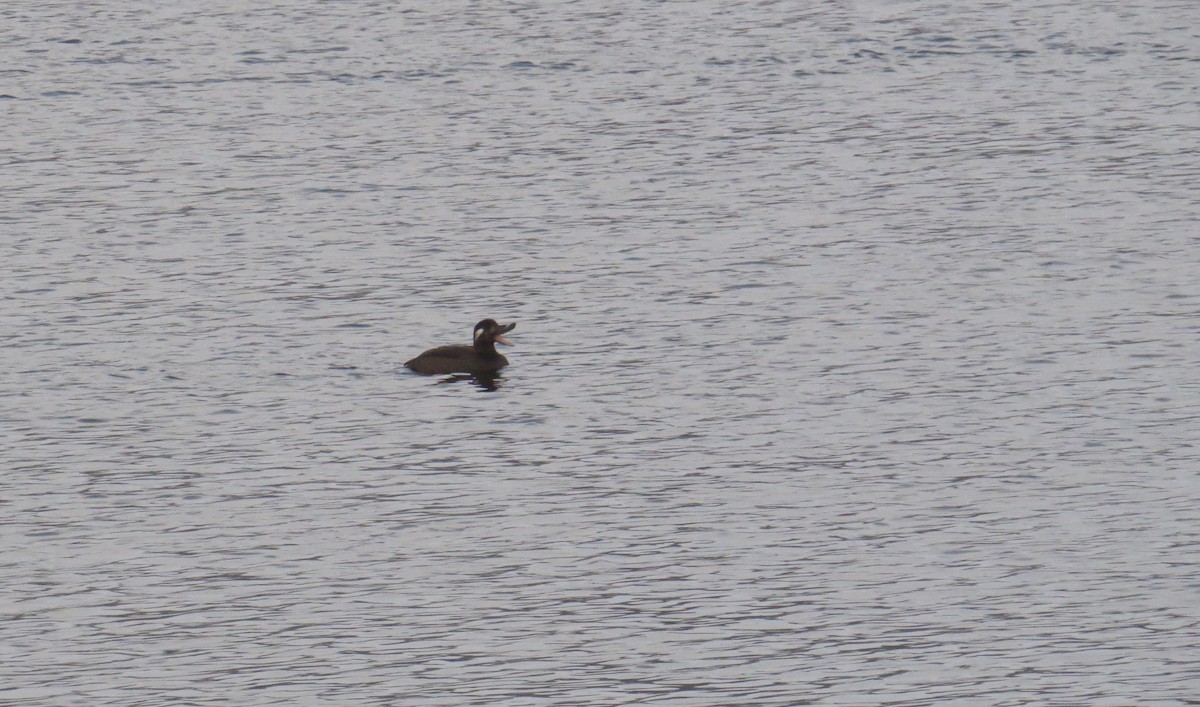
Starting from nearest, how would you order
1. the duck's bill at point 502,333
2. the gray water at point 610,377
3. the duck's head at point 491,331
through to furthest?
1. the gray water at point 610,377
2. the duck's head at point 491,331
3. the duck's bill at point 502,333

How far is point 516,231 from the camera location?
34.7 meters

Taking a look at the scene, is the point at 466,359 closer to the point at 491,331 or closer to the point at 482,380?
the point at 482,380

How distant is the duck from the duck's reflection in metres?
0.05

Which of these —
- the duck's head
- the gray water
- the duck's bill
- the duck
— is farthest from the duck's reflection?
the duck's bill

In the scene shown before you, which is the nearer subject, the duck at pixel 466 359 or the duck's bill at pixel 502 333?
the duck at pixel 466 359

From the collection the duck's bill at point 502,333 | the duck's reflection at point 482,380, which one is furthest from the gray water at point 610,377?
the duck's bill at point 502,333

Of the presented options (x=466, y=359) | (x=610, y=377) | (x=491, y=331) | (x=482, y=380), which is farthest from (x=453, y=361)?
(x=610, y=377)

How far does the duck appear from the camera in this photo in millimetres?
27016

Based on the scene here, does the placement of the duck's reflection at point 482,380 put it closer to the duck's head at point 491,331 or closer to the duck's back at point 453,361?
the duck's back at point 453,361

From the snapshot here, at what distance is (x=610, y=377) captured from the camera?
26.7 m

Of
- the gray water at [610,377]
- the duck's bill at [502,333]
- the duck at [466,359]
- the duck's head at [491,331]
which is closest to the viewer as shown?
the gray water at [610,377]

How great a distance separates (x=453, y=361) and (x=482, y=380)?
0.49 m

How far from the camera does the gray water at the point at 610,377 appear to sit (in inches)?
730

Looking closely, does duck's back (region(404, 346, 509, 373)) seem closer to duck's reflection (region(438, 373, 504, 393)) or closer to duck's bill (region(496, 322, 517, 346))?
duck's reflection (region(438, 373, 504, 393))
